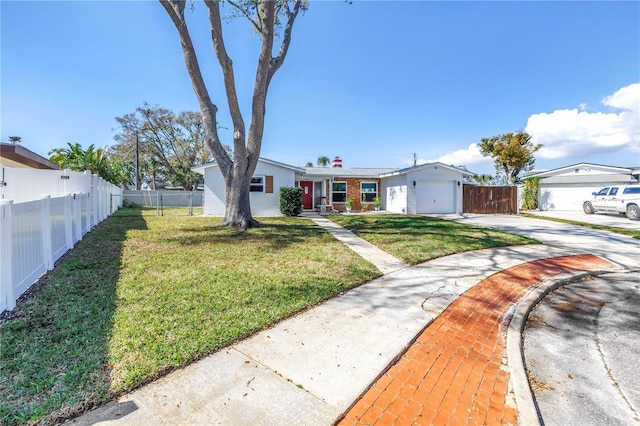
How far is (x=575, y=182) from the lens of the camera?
20547 millimetres

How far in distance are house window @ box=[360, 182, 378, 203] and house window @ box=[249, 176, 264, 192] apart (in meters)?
7.65

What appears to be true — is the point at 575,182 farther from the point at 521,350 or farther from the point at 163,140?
the point at 163,140

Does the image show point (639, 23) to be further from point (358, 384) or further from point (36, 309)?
point (36, 309)

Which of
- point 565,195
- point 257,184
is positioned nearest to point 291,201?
point 257,184

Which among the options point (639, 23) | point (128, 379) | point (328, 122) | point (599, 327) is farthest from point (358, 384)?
point (328, 122)

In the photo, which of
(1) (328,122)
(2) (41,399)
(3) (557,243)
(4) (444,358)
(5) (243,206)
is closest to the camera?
(2) (41,399)

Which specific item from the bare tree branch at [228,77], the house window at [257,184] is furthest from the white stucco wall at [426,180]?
the bare tree branch at [228,77]

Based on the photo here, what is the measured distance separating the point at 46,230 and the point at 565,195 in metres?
28.1

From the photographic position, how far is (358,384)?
2.29 meters

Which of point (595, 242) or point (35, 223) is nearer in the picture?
point (35, 223)

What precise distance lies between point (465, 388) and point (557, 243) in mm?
8902

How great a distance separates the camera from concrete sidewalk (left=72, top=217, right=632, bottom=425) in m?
1.93

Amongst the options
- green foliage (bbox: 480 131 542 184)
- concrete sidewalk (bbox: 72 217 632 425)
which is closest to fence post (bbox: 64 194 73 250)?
concrete sidewalk (bbox: 72 217 632 425)

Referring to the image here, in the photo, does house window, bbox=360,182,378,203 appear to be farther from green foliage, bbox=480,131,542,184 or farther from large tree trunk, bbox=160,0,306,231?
green foliage, bbox=480,131,542,184
